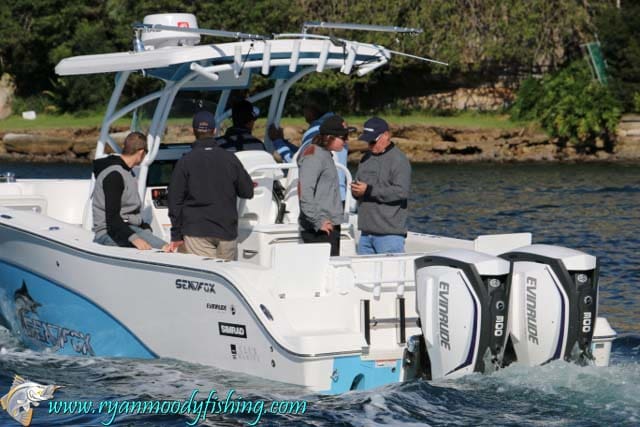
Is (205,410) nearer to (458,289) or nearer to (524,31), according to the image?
(458,289)

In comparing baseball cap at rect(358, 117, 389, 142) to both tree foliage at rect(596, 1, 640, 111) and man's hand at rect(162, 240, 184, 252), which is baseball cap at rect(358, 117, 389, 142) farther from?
tree foliage at rect(596, 1, 640, 111)

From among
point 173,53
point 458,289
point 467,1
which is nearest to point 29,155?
point 467,1

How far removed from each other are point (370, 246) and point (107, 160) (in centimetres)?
197

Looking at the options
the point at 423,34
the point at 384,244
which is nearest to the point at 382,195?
the point at 384,244

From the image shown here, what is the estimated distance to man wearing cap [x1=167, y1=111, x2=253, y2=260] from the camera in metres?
8.57

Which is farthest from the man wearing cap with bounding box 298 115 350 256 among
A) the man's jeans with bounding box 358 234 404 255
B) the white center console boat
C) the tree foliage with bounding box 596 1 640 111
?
the tree foliage with bounding box 596 1 640 111

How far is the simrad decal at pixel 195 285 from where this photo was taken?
8039 mm

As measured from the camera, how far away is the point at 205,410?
771 cm

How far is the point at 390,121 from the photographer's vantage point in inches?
1403

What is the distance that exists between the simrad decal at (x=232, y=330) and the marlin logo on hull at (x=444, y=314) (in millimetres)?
1248

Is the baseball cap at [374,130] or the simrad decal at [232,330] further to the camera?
the baseball cap at [374,130]

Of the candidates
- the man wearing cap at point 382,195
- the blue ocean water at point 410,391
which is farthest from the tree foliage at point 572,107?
the man wearing cap at point 382,195

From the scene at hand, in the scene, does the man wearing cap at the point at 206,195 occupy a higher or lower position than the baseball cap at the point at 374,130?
lower

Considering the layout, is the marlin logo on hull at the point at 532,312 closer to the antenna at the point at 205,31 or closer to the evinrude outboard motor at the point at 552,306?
the evinrude outboard motor at the point at 552,306
